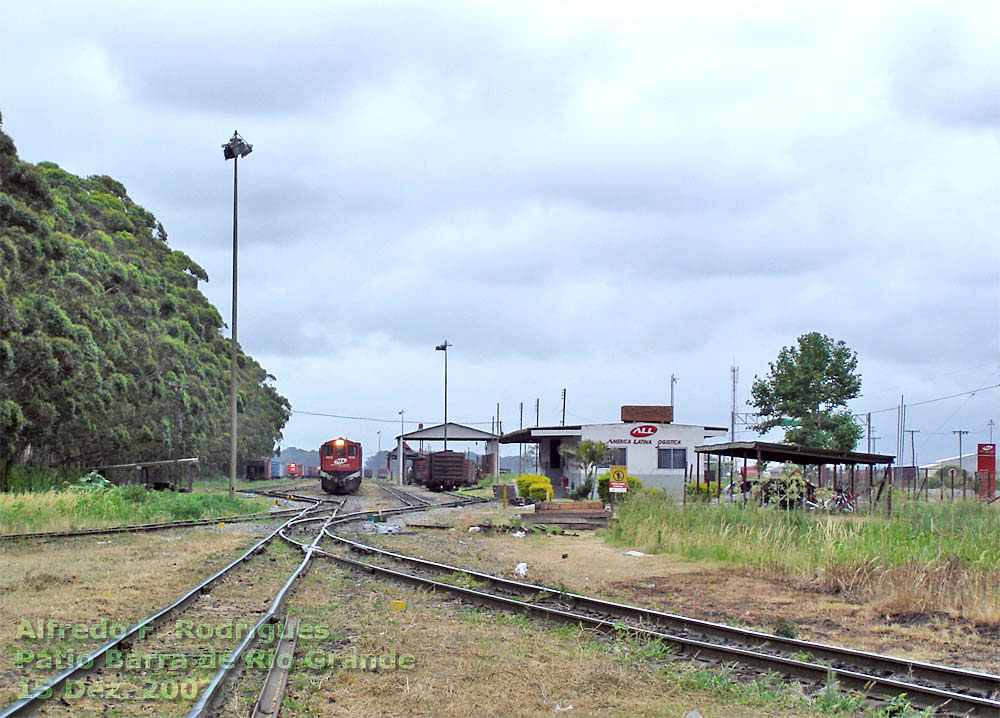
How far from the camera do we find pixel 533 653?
886 cm

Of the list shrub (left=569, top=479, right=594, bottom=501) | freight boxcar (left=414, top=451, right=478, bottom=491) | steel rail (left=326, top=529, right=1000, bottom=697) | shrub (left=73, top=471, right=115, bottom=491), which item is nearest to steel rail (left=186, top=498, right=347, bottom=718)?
steel rail (left=326, top=529, right=1000, bottom=697)

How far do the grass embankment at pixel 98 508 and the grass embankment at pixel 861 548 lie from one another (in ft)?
→ 45.1

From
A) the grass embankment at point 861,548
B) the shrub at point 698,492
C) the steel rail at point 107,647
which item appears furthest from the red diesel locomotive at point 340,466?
the steel rail at point 107,647

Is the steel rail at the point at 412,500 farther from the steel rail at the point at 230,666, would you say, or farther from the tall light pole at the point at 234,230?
the steel rail at the point at 230,666

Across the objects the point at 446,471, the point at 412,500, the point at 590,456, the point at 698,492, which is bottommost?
the point at 412,500

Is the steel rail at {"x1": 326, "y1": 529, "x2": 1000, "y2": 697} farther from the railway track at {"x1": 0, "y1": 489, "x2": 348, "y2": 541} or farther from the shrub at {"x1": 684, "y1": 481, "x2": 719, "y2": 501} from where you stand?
the shrub at {"x1": 684, "y1": 481, "x2": 719, "y2": 501}

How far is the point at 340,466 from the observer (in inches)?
2061

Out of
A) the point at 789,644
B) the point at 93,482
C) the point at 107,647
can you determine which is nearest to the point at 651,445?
the point at 93,482

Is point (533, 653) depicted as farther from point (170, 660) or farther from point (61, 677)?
point (61, 677)

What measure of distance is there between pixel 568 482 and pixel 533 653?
141 ft

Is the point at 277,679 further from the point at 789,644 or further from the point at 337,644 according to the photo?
the point at 789,644

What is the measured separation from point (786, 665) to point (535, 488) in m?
29.3

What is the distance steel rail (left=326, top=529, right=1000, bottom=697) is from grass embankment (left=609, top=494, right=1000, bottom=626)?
10.1 feet

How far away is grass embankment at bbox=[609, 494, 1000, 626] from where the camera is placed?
12.0 meters
